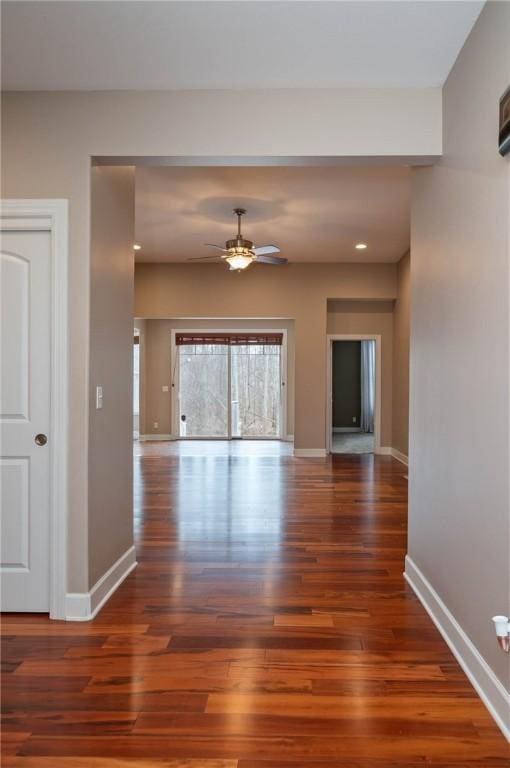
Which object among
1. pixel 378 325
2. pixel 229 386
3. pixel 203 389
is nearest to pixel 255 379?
pixel 229 386

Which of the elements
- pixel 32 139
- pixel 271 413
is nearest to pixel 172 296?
pixel 271 413

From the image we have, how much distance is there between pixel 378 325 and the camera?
8.75m

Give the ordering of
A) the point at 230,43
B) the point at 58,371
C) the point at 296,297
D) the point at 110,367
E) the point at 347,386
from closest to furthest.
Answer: the point at 230,43, the point at 58,371, the point at 110,367, the point at 296,297, the point at 347,386

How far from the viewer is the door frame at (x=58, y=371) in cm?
270

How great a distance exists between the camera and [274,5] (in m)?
2.11

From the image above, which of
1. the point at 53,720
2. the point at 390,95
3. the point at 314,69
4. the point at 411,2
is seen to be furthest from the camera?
the point at 390,95

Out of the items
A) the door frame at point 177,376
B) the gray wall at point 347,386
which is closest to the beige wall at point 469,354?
the door frame at point 177,376

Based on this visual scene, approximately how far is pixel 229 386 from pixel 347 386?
11.8ft

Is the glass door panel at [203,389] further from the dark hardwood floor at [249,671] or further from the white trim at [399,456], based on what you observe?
the dark hardwood floor at [249,671]

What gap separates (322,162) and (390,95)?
47 cm

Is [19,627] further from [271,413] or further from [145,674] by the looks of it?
[271,413]

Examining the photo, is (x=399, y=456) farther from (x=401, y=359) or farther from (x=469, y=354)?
(x=469, y=354)

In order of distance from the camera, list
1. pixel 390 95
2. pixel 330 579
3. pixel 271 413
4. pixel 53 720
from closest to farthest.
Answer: pixel 53 720, pixel 390 95, pixel 330 579, pixel 271 413

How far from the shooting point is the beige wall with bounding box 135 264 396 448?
8266mm
